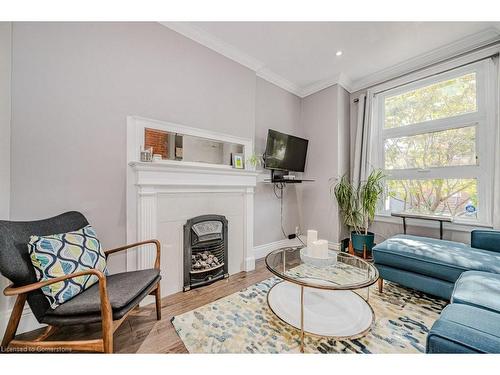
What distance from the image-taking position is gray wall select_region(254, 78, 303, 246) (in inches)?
121

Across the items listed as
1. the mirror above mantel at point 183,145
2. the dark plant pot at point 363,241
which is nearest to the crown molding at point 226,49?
the mirror above mantel at point 183,145

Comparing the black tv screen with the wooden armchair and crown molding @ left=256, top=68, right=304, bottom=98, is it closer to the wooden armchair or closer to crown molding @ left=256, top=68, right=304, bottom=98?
crown molding @ left=256, top=68, right=304, bottom=98

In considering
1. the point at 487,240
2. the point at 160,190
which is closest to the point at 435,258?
the point at 487,240

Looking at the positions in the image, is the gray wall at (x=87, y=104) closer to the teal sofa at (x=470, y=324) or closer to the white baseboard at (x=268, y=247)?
the white baseboard at (x=268, y=247)

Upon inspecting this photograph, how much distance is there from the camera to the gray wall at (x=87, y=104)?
1479 mm

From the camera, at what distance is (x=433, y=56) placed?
259 centimetres

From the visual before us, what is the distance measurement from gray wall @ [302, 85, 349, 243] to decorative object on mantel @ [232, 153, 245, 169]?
152 centimetres

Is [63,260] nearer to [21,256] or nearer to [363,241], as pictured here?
[21,256]

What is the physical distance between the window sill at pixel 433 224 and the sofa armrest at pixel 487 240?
0.57 m
